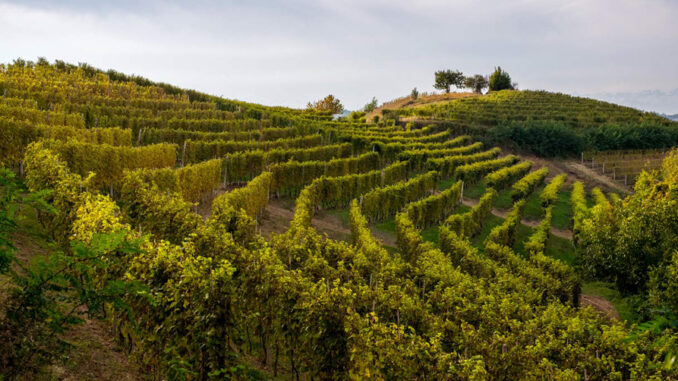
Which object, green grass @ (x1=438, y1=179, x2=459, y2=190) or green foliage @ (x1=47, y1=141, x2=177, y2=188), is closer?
green foliage @ (x1=47, y1=141, x2=177, y2=188)

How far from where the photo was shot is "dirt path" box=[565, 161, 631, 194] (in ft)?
187

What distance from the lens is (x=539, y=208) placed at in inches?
1720

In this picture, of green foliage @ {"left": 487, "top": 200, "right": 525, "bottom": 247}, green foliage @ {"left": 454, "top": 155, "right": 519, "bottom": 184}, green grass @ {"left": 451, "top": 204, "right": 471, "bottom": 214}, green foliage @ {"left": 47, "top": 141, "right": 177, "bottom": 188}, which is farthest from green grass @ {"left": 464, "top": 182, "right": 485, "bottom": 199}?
green foliage @ {"left": 47, "top": 141, "right": 177, "bottom": 188}

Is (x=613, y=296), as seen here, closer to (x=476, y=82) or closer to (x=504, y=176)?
(x=504, y=176)

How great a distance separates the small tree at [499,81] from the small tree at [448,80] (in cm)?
808

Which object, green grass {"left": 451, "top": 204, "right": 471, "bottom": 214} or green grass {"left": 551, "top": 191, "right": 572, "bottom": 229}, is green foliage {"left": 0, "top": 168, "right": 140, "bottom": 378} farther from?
green grass {"left": 551, "top": 191, "right": 572, "bottom": 229}

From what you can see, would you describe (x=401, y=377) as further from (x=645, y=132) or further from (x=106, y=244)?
(x=645, y=132)

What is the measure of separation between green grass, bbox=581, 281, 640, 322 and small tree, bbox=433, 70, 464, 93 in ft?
340

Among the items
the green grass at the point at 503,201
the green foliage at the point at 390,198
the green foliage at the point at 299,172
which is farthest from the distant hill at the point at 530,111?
the green foliage at the point at 390,198

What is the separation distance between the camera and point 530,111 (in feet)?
304

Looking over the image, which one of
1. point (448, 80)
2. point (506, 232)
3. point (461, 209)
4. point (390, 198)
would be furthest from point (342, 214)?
point (448, 80)

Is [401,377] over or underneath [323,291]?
underneath

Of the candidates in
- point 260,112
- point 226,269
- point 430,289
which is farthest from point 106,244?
point 260,112

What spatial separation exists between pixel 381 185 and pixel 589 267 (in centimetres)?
1670
